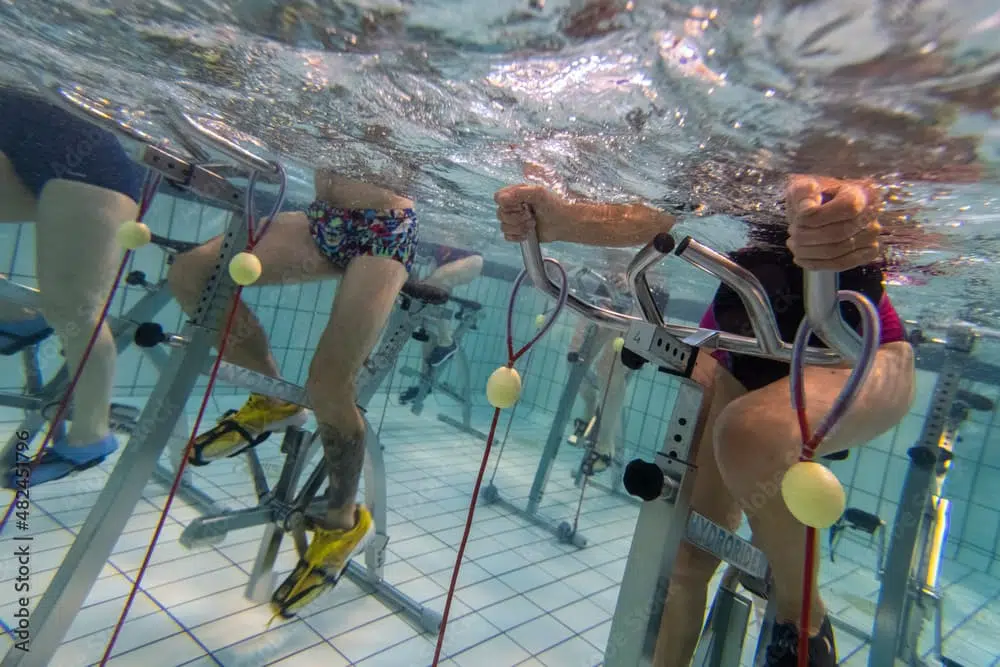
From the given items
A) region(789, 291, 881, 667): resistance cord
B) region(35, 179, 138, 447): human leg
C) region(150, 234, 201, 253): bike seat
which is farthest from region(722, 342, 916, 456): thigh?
region(150, 234, 201, 253): bike seat

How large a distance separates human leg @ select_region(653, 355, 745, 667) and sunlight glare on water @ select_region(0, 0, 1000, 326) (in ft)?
2.37

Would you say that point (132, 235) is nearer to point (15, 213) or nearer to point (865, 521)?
point (15, 213)

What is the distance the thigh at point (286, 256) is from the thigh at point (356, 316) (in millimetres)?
211

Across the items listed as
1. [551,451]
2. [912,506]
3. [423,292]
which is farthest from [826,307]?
[551,451]

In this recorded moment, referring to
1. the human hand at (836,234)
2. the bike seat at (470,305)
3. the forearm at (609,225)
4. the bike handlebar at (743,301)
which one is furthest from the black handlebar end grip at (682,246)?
the bike seat at (470,305)

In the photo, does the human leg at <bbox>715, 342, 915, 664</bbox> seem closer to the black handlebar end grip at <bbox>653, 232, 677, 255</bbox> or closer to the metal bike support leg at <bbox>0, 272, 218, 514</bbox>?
the black handlebar end grip at <bbox>653, 232, 677, 255</bbox>

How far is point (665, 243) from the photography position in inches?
39.2

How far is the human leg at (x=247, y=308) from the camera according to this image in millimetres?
2246

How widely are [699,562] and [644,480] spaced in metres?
0.78

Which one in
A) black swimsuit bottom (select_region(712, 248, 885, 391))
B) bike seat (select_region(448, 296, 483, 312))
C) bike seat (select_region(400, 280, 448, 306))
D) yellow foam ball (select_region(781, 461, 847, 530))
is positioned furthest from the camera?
bike seat (select_region(448, 296, 483, 312))

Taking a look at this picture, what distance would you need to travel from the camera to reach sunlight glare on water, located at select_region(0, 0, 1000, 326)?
1.09 metres

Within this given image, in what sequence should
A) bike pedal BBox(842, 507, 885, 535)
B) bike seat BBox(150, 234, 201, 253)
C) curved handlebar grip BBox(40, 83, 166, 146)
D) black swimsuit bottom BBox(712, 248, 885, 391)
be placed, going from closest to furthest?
black swimsuit bottom BBox(712, 248, 885, 391) → curved handlebar grip BBox(40, 83, 166, 146) → bike seat BBox(150, 234, 201, 253) → bike pedal BBox(842, 507, 885, 535)

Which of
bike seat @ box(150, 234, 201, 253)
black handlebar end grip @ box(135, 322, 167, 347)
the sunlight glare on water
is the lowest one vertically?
black handlebar end grip @ box(135, 322, 167, 347)

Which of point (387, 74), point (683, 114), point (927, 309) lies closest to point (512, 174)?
point (387, 74)
